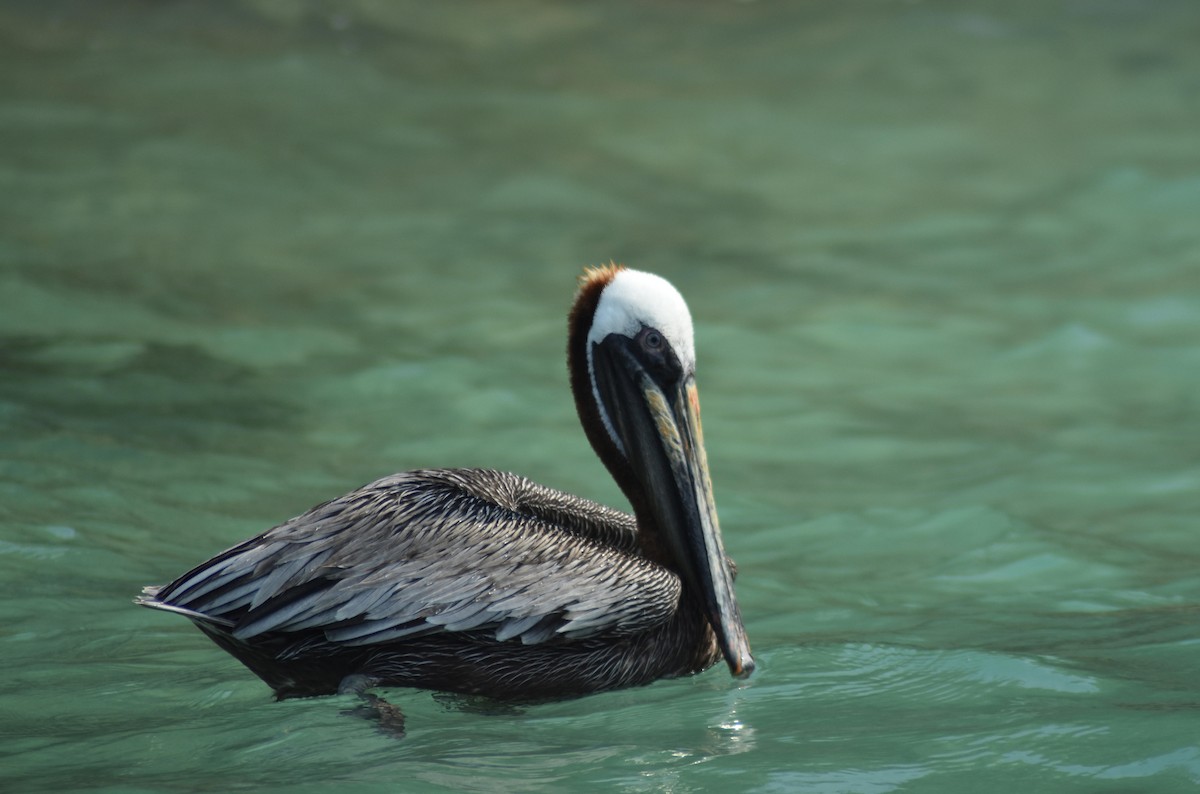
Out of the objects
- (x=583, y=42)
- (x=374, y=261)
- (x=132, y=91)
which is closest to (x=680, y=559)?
(x=374, y=261)

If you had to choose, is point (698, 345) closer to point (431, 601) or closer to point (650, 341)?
point (650, 341)

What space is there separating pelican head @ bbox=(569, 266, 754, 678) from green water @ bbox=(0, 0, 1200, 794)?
1.24ft

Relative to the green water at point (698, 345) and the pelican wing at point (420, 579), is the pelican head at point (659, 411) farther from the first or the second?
the green water at point (698, 345)

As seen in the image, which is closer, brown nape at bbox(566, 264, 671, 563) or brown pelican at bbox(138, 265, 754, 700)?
brown pelican at bbox(138, 265, 754, 700)

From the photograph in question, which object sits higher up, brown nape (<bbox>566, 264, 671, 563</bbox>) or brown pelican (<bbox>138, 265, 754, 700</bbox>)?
brown nape (<bbox>566, 264, 671, 563</bbox>)

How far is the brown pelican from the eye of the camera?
4.08 m

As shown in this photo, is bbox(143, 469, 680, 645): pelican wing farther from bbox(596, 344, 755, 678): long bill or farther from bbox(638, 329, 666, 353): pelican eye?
bbox(638, 329, 666, 353): pelican eye

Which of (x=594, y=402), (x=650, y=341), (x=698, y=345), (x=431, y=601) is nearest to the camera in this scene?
(x=431, y=601)

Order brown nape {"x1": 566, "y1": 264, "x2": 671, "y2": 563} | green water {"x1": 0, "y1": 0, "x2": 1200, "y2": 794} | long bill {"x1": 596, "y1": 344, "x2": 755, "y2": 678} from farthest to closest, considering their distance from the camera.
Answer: brown nape {"x1": 566, "y1": 264, "x2": 671, "y2": 563} → long bill {"x1": 596, "y1": 344, "x2": 755, "y2": 678} → green water {"x1": 0, "y1": 0, "x2": 1200, "y2": 794}

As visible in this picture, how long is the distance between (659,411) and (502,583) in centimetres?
71

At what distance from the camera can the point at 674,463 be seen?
4.51 m

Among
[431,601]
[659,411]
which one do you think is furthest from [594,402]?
[431,601]

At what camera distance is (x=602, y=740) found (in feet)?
12.8

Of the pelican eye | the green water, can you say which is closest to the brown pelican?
the pelican eye
